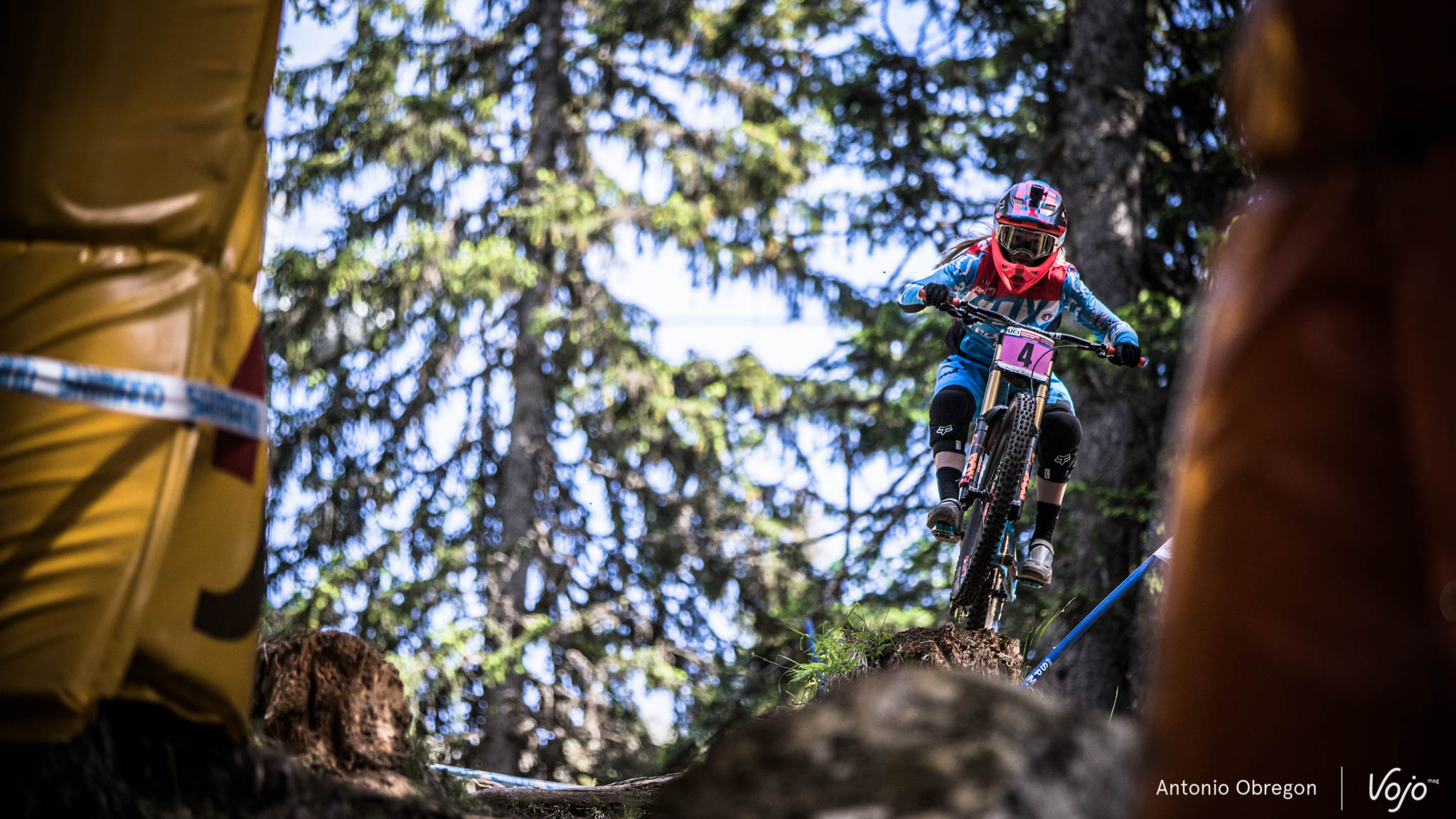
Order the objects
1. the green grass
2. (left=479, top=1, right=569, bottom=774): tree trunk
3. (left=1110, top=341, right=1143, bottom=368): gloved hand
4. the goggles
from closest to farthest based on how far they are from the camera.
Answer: the green grass → (left=1110, top=341, right=1143, bottom=368): gloved hand → the goggles → (left=479, top=1, right=569, bottom=774): tree trunk

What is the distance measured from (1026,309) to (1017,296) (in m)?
0.08

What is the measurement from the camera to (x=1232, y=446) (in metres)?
1.72

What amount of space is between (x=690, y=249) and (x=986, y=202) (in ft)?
16.8

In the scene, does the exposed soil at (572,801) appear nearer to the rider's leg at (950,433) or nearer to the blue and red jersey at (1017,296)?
the rider's leg at (950,433)

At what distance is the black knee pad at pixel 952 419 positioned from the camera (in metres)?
6.08

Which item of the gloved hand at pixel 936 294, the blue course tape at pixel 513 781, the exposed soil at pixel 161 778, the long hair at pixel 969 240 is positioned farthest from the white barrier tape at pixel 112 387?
the long hair at pixel 969 240

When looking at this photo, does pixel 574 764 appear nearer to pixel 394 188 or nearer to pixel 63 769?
pixel 394 188

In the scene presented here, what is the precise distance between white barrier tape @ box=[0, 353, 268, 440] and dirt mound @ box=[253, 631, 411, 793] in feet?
3.45

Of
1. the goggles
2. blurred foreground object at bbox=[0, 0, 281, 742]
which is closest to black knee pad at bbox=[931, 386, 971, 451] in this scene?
the goggles

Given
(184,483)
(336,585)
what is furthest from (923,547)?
(184,483)

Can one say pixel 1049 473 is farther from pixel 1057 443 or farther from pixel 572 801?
pixel 572 801

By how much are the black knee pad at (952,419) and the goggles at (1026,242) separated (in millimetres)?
717

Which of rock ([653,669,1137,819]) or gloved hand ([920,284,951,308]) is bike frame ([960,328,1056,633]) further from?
rock ([653,669,1137,819])

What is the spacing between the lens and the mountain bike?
5.74 metres
